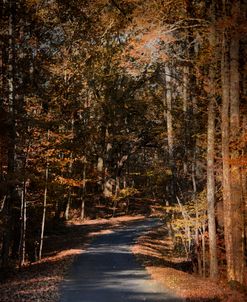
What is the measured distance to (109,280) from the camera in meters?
15.7

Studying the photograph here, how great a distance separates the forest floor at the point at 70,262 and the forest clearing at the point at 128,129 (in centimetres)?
9

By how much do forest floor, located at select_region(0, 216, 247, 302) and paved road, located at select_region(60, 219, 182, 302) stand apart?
0.41 meters

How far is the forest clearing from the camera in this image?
48.7 ft

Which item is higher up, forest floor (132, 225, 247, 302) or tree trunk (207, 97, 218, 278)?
tree trunk (207, 97, 218, 278)

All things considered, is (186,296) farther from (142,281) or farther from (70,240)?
(70,240)

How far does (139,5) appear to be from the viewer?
15.0 m

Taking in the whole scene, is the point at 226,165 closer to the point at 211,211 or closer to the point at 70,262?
the point at 211,211

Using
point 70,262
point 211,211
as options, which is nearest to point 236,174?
point 211,211

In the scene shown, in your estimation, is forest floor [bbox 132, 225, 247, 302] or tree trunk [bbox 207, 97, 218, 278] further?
tree trunk [bbox 207, 97, 218, 278]

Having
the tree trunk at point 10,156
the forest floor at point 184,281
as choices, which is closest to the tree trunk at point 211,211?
the forest floor at point 184,281

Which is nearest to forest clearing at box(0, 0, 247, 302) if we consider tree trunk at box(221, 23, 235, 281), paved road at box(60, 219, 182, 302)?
tree trunk at box(221, 23, 235, 281)

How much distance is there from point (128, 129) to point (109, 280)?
31386 millimetres

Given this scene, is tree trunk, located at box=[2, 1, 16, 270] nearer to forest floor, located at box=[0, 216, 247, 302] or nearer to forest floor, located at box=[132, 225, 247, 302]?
forest floor, located at box=[0, 216, 247, 302]

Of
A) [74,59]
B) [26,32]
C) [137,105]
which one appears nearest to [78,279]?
[26,32]
